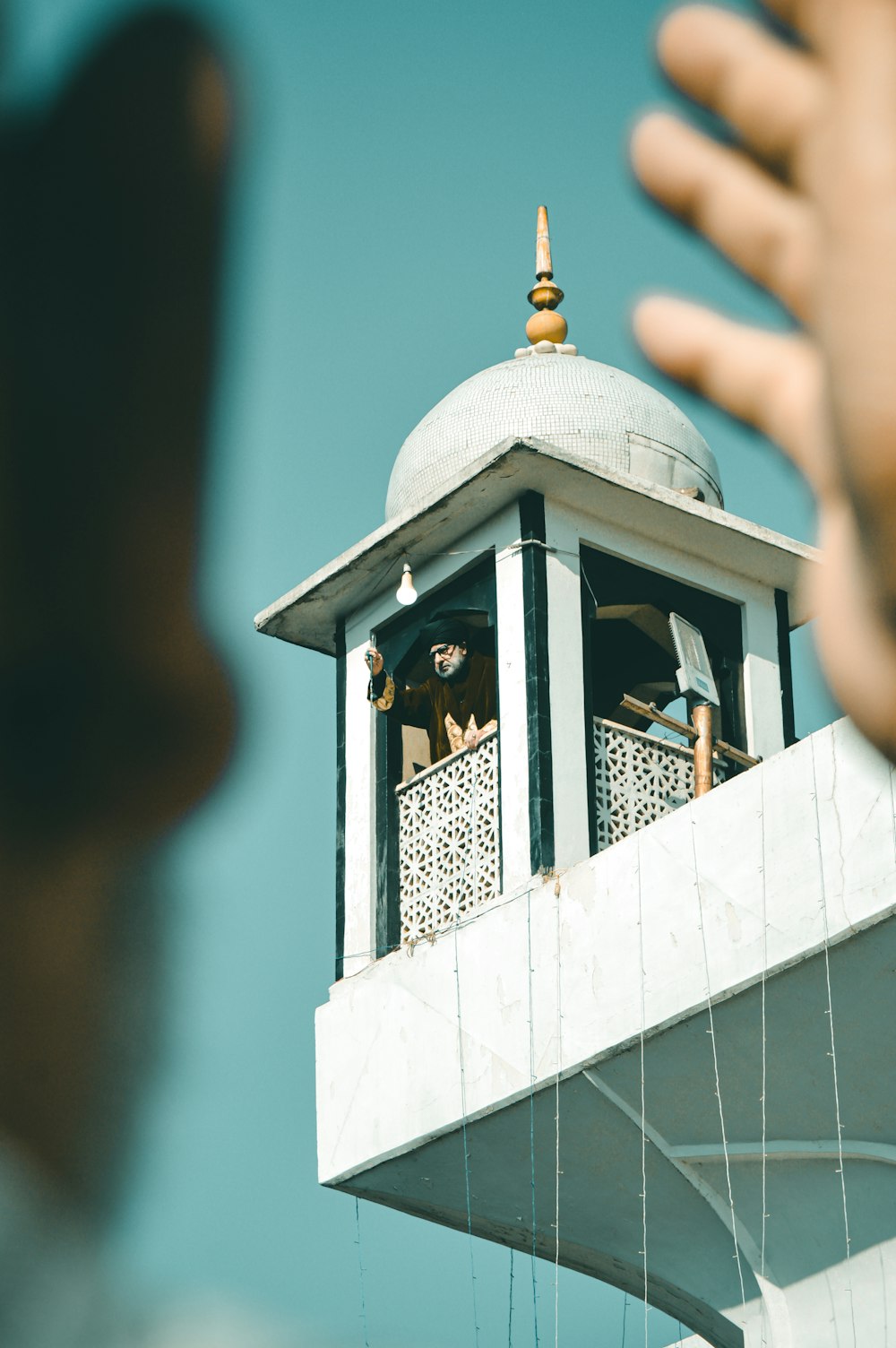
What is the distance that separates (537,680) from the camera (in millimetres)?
12078

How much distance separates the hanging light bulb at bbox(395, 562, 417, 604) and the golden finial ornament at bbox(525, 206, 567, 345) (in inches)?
113

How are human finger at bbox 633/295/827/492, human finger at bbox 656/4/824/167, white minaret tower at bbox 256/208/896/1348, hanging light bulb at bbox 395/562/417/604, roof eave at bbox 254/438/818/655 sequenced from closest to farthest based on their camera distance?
human finger at bbox 656/4/824/167 → human finger at bbox 633/295/827/492 → white minaret tower at bbox 256/208/896/1348 → roof eave at bbox 254/438/818/655 → hanging light bulb at bbox 395/562/417/604

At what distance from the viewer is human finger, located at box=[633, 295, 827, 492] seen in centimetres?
207

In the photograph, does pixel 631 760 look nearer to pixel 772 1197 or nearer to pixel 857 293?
pixel 772 1197

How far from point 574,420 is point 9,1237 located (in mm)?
12381

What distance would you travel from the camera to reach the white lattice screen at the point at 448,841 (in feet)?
38.7

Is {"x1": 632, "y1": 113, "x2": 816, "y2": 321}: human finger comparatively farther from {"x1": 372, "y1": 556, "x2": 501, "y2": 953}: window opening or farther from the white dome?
the white dome

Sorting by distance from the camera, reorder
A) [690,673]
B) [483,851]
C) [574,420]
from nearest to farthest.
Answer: [483,851], [690,673], [574,420]

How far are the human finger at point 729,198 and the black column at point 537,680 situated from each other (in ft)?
30.6

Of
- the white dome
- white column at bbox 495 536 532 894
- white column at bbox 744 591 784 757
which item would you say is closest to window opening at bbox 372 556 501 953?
white column at bbox 495 536 532 894

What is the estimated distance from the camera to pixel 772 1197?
36.3 feet

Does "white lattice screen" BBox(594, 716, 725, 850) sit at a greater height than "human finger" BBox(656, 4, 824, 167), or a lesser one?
greater

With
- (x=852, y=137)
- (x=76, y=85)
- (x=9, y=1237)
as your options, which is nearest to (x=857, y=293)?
(x=852, y=137)

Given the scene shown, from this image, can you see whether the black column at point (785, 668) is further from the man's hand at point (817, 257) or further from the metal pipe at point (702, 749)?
the man's hand at point (817, 257)
